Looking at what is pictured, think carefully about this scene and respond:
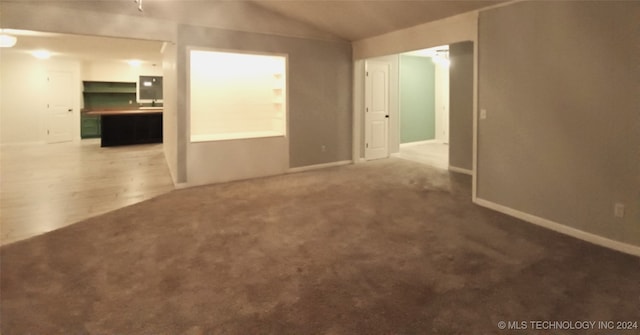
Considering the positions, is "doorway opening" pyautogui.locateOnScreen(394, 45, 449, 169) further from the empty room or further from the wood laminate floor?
the wood laminate floor

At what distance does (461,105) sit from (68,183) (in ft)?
22.2

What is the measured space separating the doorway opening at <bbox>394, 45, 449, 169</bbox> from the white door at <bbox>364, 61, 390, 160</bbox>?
1.48 meters

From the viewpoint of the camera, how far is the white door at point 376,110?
304 inches

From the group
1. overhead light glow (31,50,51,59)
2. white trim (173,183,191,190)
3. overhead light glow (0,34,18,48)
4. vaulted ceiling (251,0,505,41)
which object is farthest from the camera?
overhead light glow (31,50,51,59)

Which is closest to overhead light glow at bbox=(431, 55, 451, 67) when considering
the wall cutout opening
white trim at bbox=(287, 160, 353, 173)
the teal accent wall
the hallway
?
the teal accent wall

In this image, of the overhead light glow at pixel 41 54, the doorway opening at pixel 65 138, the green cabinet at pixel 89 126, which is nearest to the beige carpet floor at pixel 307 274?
the doorway opening at pixel 65 138

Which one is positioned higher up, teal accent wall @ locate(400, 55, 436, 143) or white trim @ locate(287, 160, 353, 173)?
teal accent wall @ locate(400, 55, 436, 143)

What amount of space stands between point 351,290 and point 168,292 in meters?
1.28

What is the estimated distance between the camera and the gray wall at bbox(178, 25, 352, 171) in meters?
6.26

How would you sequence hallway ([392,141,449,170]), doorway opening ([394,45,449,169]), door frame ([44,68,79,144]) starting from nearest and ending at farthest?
hallway ([392,141,449,170]), doorway opening ([394,45,449,169]), door frame ([44,68,79,144])

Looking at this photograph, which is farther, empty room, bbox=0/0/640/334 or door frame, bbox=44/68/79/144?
door frame, bbox=44/68/79/144

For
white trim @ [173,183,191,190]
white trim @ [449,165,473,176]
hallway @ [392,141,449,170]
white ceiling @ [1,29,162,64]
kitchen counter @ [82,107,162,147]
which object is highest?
white ceiling @ [1,29,162,64]

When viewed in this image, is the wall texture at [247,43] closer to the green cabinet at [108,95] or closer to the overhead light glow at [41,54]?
the overhead light glow at [41,54]

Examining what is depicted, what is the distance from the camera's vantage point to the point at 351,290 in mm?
2572
